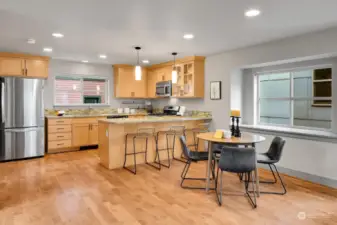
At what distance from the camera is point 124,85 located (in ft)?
23.0

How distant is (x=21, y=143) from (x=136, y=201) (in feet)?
11.4

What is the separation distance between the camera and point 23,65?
5.51 metres

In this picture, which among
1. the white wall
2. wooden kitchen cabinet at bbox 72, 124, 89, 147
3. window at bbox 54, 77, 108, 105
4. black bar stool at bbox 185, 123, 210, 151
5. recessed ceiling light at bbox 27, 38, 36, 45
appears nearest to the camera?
recessed ceiling light at bbox 27, 38, 36, 45

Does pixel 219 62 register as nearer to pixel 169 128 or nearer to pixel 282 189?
pixel 169 128

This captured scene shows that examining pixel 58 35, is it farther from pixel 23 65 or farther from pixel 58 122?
pixel 58 122

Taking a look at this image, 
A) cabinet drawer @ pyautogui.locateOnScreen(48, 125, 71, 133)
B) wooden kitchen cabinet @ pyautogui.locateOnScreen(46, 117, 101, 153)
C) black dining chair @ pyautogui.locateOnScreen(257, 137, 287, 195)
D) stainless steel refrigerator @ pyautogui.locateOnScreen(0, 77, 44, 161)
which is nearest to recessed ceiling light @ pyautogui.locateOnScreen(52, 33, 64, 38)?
stainless steel refrigerator @ pyautogui.locateOnScreen(0, 77, 44, 161)

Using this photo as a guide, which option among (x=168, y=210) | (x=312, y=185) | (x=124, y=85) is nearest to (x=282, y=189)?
(x=312, y=185)

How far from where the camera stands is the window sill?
3.69 m

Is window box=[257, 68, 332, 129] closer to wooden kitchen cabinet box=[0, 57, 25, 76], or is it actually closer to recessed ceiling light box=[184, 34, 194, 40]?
recessed ceiling light box=[184, 34, 194, 40]

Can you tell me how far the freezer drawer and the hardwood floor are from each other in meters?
0.84

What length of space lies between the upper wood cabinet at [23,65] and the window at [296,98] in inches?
194

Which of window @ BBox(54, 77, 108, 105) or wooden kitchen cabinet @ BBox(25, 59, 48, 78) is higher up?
wooden kitchen cabinet @ BBox(25, 59, 48, 78)

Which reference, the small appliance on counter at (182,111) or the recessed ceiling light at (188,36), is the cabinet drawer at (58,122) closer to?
the small appliance on counter at (182,111)

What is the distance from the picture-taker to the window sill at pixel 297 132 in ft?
12.1
